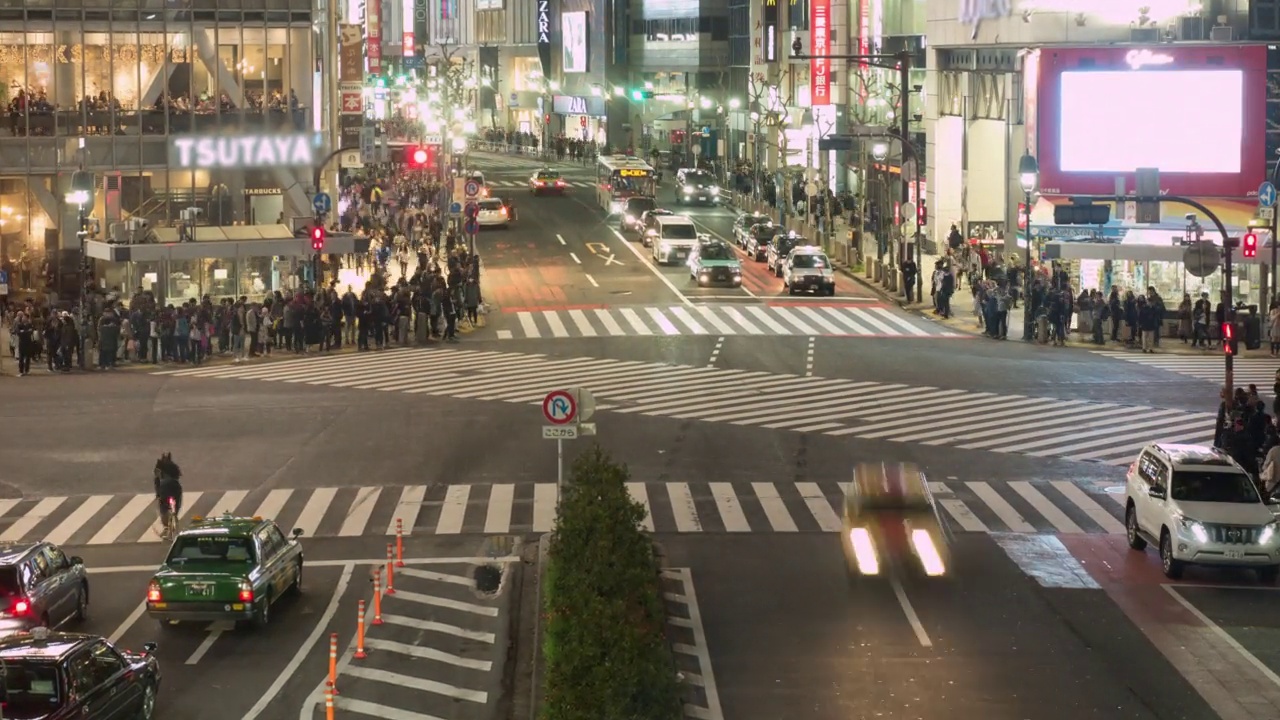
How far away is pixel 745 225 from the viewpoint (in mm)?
74500

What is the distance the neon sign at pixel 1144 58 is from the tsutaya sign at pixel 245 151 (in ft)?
88.9

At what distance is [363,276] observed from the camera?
64.1 meters

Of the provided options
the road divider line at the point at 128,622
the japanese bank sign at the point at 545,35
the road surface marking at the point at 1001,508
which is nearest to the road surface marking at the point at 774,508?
the road surface marking at the point at 1001,508

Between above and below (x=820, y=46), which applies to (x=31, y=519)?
below

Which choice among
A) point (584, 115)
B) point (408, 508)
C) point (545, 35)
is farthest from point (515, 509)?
point (545, 35)

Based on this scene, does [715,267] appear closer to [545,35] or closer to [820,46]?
[820,46]

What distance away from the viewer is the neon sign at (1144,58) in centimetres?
5894

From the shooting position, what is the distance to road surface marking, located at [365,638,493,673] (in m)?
20.3

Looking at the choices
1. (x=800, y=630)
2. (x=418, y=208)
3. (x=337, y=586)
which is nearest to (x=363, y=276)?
(x=418, y=208)

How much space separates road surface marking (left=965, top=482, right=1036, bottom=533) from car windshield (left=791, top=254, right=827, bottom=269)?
1216 inches

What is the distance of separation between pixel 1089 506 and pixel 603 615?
17.2 meters

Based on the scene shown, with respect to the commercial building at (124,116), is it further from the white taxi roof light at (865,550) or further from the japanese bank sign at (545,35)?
the japanese bank sign at (545,35)

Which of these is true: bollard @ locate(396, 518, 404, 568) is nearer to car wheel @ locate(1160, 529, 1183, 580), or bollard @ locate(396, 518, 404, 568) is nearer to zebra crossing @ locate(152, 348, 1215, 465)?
car wheel @ locate(1160, 529, 1183, 580)

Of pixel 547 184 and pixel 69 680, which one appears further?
pixel 547 184
